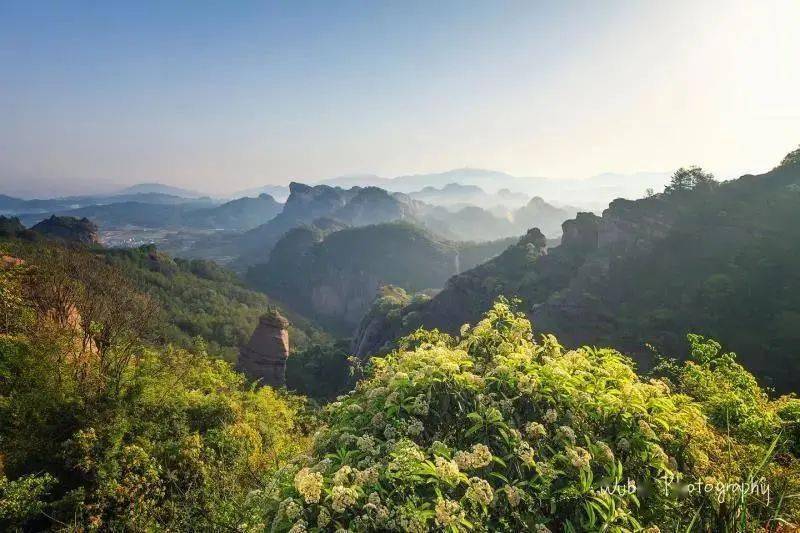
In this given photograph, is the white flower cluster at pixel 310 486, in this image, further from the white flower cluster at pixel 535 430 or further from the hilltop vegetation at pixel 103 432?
the hilltop vegetation at pixel 103 432

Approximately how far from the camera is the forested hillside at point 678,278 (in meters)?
43.8

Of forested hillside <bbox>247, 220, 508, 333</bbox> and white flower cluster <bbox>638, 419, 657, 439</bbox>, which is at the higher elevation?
white flower cluster <bbox>638, 419, 657, 439</bbox>

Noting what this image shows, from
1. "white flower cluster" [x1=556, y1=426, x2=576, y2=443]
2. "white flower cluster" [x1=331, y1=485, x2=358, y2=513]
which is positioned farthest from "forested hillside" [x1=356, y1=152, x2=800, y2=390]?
"white flower cluster" [x1=331, y1=485, x2=358, y2=513]

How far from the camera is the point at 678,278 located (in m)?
54.2

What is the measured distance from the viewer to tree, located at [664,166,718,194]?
6500 centimetres

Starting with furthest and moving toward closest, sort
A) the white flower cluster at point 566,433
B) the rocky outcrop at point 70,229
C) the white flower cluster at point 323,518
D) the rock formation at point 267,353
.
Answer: the rocky outcrop at point 70,229, the rock formation at point 267,353, the white flower cluster at point 566,433, the white flower cluster at point 323,518

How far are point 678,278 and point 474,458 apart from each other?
6294 centimetres

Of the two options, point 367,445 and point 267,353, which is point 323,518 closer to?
point 367,445

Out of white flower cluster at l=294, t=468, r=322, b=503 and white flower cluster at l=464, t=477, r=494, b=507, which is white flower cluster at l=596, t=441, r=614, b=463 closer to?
white flower cluster at l=464, t=477, r=494, b=507

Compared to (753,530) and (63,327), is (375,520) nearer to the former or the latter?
(753,530)

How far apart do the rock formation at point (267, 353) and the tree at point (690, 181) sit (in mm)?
67824

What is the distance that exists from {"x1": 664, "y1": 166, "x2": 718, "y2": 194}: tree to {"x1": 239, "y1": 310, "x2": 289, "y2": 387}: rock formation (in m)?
67.8

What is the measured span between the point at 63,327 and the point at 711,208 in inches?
3036

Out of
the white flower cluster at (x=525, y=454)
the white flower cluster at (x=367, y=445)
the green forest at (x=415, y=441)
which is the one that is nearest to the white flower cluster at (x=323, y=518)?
the green forest at (x=415, y=441)
